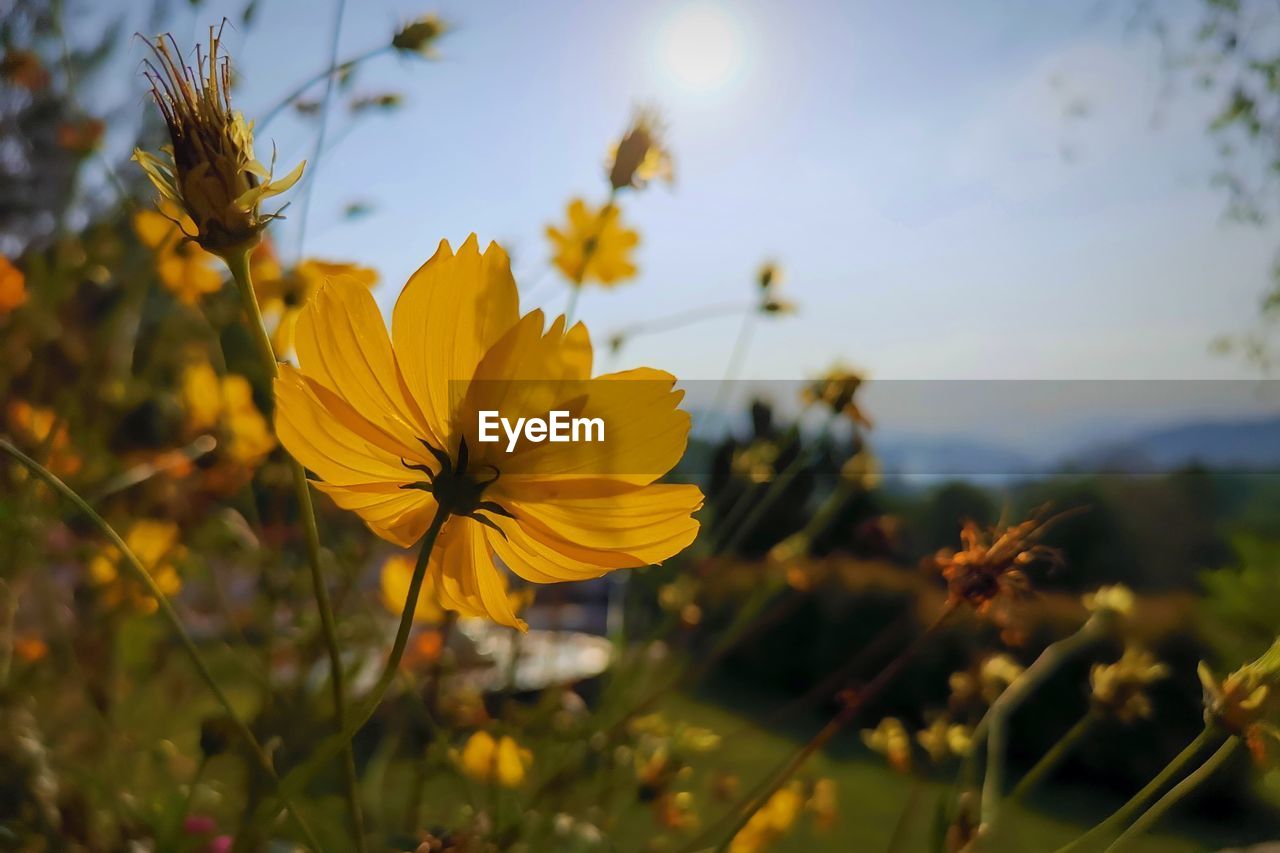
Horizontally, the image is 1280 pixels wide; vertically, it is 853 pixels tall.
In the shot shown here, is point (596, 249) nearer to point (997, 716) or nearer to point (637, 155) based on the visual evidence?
point (637, 155)

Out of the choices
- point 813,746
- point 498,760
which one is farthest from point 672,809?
point 813,746

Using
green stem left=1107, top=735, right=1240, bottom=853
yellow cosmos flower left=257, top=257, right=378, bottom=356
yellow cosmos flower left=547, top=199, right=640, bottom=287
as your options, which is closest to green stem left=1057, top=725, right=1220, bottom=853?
green stem left=1107, top=735, right=1240, bottom=853

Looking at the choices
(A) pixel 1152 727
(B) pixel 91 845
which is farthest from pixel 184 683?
(A) pixel 1152 727

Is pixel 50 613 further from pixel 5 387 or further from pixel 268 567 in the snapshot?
pixel 5 387

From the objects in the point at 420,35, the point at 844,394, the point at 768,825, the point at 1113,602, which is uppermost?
the point at 420,35

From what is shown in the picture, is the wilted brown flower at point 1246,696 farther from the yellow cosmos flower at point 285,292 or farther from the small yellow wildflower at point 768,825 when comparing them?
the yellow cosmos flower at point 285,292

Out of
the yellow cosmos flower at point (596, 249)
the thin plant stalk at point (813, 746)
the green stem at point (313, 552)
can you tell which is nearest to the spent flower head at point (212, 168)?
the green stem at point (313, 552)
